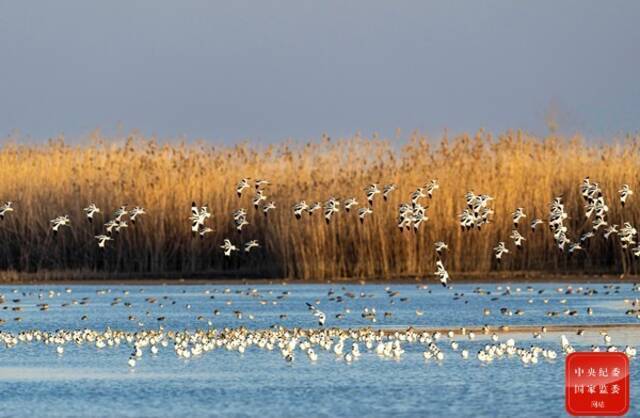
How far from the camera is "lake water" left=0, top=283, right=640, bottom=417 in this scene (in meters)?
14.9

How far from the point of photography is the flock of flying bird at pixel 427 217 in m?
32.1

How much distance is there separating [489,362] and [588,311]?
23.8ft

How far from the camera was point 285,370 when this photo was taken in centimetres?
1766

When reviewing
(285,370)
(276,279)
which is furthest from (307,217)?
(285,370)

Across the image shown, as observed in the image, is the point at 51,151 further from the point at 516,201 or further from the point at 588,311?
the point at 588,311

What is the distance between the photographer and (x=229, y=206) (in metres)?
36.9

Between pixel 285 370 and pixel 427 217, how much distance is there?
54.3 feet
